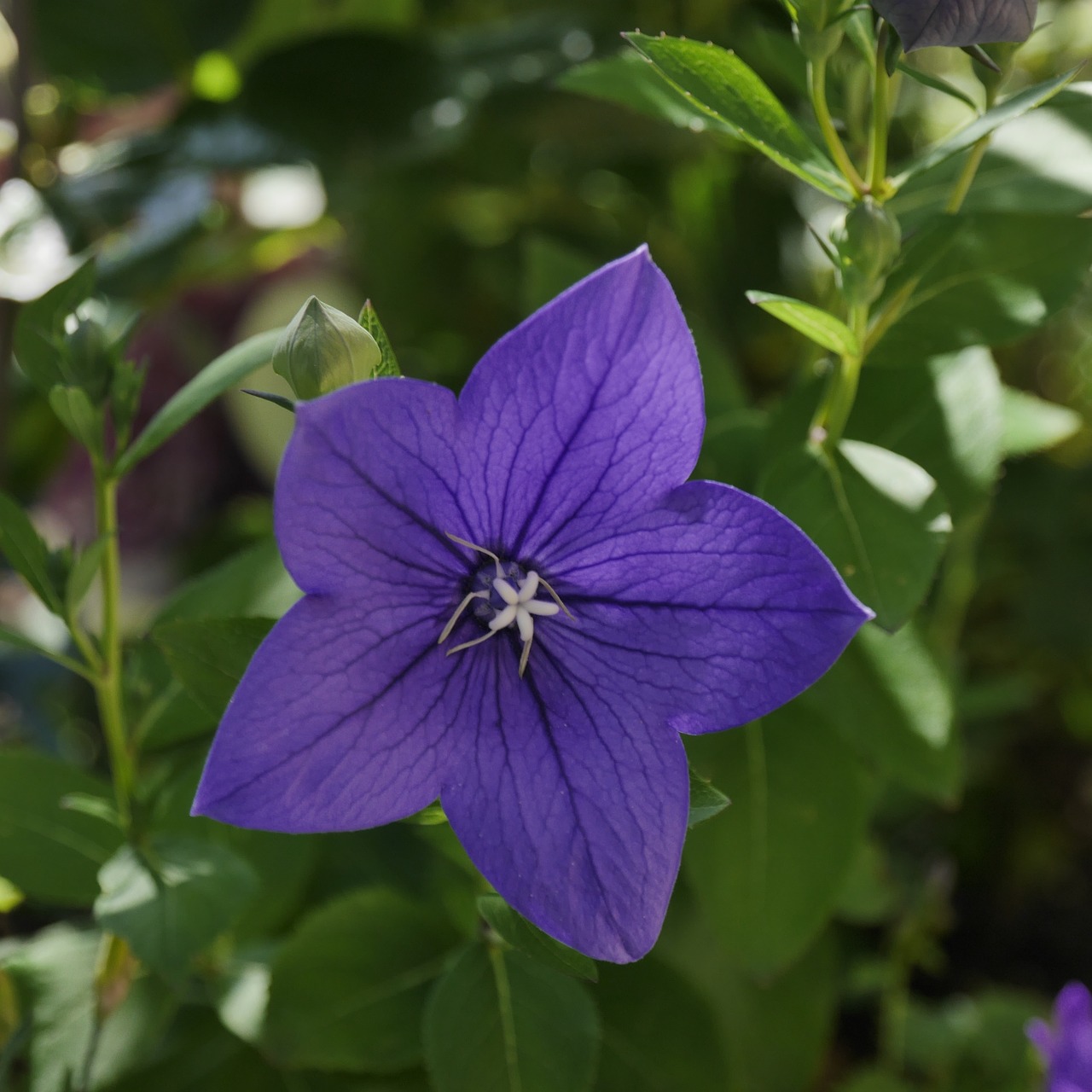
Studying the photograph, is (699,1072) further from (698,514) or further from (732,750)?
(698,514)

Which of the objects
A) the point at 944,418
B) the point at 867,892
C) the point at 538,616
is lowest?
the point at 867,892

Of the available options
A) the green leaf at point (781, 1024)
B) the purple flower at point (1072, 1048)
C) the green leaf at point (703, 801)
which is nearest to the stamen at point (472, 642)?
the green leaf at point (703, 801)

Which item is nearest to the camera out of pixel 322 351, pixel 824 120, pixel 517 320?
pixel 322 351

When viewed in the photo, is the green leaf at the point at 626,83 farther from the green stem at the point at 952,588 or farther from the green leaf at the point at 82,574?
the green stem at the point at 952,588

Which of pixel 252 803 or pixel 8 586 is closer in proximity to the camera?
pixel 252 803

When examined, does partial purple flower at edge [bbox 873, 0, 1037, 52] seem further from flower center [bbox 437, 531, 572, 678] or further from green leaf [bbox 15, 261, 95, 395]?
green leaf [bbox 15, 261, 95, 395]

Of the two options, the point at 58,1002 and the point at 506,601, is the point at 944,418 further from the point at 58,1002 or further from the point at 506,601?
the point at 58,1002

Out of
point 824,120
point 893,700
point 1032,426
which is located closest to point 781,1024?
point 893,700

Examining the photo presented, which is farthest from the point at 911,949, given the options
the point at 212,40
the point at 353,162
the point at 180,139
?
the point at 212,40
